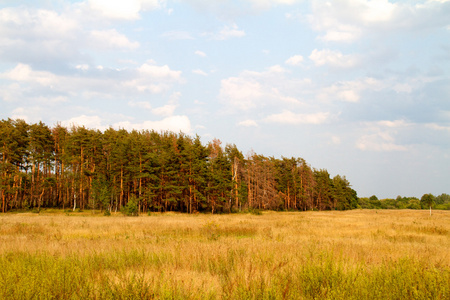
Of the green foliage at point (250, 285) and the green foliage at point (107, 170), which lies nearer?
the green foliage at point (250, 285)

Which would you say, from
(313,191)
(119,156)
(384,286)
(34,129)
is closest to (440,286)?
(384,286)

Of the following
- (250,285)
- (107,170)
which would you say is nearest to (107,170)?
(107,170)

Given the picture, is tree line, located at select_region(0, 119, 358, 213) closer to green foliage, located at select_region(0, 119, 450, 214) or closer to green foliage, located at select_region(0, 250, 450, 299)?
green foliage, located at select_region(0, 119, 450, 214)

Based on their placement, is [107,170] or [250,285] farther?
[107,170]

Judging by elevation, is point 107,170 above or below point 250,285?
above

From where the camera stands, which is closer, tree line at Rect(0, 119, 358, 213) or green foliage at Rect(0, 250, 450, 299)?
green foliage at Rect(0, 250, 450, 299)

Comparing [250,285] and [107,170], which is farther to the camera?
[107,170]

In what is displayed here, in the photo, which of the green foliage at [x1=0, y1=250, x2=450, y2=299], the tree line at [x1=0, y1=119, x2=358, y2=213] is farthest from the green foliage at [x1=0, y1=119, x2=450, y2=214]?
the green foliage at [x1=0, y1=250, x2=450, y2=299]

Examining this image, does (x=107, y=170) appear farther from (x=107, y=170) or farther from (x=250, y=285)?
(x=250, y=285)

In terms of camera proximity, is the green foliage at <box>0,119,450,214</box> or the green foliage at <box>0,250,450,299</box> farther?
the green foliage at <box>0,119,450,214</box>

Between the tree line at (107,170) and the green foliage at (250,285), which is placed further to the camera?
the tree line at (107,170)

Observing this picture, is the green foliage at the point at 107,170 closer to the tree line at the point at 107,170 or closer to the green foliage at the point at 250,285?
the tree line at the point at 107,170

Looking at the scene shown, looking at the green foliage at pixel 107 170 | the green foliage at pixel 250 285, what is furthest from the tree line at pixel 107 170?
A: the green foliage at pixel 250 285

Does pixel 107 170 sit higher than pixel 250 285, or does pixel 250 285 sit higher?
pixel 107 170
